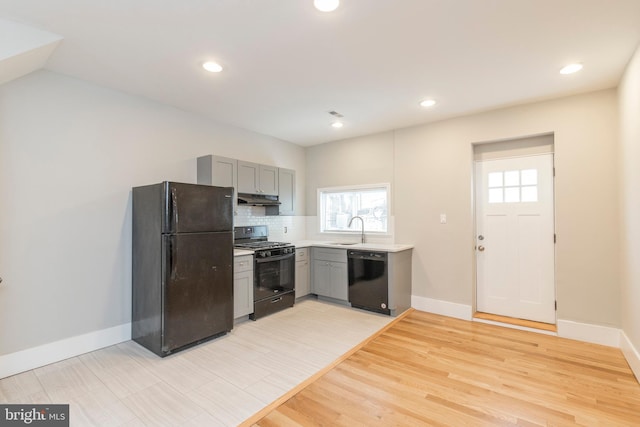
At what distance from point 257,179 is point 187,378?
8.50 feet

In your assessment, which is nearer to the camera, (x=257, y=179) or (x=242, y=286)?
(x=242, y=286)

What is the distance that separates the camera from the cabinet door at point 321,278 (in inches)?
176

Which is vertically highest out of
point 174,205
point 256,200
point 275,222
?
point 256,200

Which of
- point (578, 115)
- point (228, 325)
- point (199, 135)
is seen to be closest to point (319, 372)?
point (228, 325)

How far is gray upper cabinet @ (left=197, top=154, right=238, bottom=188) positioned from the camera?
3.69 meters

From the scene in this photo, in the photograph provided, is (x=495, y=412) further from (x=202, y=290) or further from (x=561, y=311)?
(x=202, y=290)

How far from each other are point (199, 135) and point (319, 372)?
3.13 metres

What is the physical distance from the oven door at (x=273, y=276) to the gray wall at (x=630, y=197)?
137 inches

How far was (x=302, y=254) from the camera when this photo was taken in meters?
4.53

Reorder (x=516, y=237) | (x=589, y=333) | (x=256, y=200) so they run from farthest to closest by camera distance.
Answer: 1. (x=256, y=200)
2. (x=516, y=237)
3. (x=589, y=333)

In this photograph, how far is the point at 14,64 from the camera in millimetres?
2217

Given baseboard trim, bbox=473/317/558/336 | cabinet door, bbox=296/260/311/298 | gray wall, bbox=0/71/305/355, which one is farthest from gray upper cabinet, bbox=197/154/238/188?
baseboard trim, bbox=473/317/558/336
